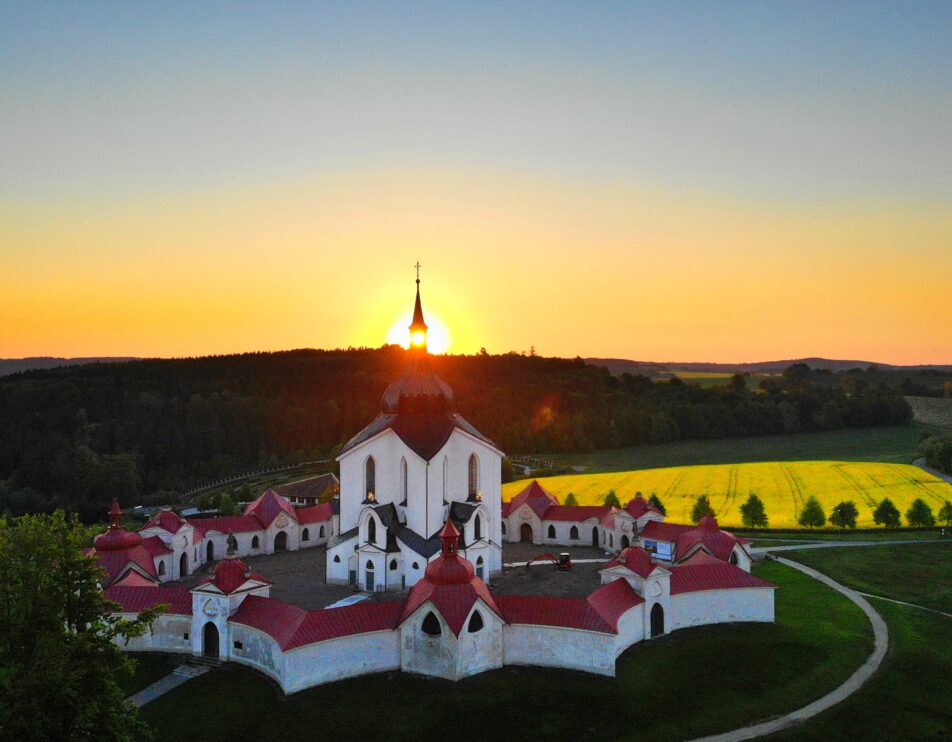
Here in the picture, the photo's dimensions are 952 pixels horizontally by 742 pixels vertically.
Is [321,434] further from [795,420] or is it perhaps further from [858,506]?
[858,506]

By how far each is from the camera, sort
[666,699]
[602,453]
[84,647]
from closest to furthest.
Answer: [84,647] < [666,699] < [602,453]

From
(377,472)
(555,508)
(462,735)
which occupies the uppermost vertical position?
(377,472)

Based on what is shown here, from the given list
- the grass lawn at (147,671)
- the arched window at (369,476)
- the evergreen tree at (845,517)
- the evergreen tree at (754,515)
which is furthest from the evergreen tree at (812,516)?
the grass lawn at (147,671)

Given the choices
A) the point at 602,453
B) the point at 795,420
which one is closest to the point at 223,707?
the point at 602,453

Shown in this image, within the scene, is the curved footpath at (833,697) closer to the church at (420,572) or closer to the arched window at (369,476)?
the church at (420,572)

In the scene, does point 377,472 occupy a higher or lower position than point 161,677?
higher

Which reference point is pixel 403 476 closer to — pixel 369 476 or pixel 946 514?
pixel 369 476
